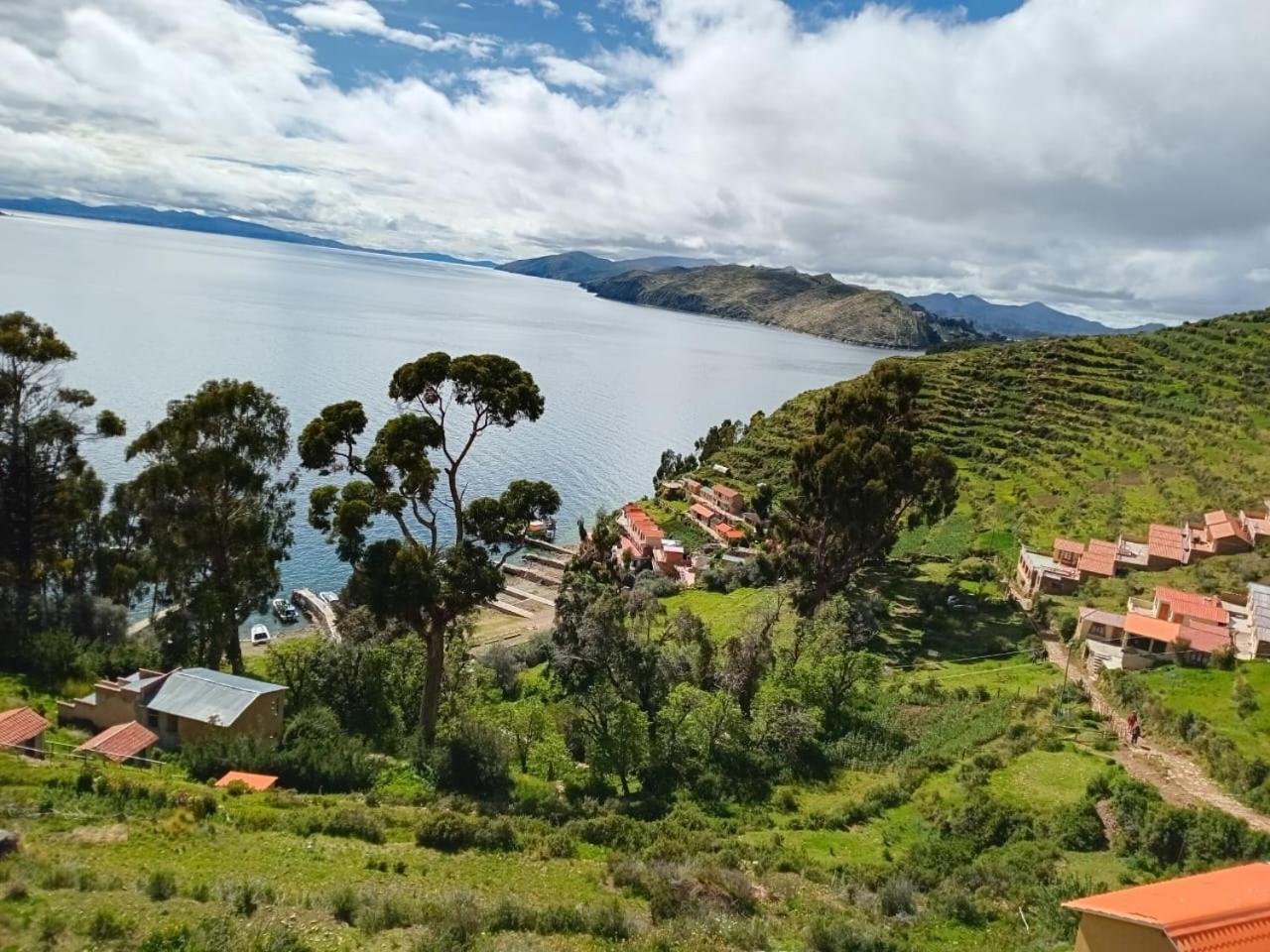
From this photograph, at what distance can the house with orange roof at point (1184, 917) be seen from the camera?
9.80 meters

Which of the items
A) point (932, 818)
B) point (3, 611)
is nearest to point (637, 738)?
point (932, 818)

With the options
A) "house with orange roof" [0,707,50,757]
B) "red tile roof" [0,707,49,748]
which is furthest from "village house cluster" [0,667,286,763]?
"red tile roof" [0,707,49,748]

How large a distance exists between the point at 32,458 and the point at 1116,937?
35427mm

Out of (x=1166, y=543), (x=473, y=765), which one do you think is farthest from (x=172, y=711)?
(x=1166, y=543)

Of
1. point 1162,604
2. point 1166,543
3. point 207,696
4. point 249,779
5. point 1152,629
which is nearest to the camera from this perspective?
point 249,779

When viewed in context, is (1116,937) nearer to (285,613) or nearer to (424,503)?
(424,503)

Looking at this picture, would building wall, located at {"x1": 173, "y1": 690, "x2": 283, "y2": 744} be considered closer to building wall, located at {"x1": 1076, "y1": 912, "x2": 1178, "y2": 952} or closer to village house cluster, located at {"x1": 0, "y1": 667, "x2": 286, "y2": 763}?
village house cluster, located at {"x1": 0, "y1": 667, "x2": 286, "y2": 763}

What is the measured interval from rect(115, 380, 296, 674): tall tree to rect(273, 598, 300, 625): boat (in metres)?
19.5

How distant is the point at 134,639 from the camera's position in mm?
36375

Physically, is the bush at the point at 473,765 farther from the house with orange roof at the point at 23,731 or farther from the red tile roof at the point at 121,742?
the house with orange roof at the point at 23,731

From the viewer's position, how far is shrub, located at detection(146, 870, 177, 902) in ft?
42.7

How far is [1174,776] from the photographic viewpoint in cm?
2077

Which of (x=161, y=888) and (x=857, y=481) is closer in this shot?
(x=161, y=888)

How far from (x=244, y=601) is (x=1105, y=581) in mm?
39016
